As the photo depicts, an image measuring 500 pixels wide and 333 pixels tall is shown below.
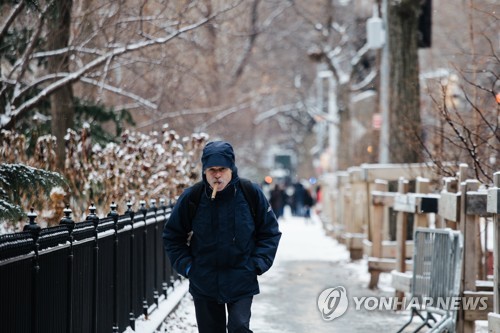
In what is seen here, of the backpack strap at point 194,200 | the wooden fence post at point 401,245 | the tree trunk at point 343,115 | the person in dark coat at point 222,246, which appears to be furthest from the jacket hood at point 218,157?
the tree trunk at point 343,115

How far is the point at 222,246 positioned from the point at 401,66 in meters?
14.6

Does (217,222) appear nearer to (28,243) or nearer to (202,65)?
(28,243)

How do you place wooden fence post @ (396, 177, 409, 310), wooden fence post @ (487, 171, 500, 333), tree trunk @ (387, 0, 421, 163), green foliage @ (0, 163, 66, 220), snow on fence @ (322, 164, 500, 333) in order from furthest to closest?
tree trunk @ (387, 0, 421, 163) < wooden fence post @ (396, 177, 409, 310) < snow on fence @ (322, 164, 500, 333) < green foliage @ (0, 163, 66, 220) < wooden fence post @ (487, 171, 500, 333)

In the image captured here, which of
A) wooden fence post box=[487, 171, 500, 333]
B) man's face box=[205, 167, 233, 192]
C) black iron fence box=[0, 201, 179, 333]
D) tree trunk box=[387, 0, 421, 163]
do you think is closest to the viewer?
black iron fence box=[0, 201, 179, 333]

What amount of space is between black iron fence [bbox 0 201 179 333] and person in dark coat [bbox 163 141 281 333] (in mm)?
803

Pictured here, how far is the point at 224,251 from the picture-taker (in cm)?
765

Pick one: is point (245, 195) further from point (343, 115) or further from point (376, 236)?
point (343, 115)

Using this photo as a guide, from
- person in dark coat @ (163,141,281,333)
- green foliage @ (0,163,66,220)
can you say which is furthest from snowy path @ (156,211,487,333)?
person in dark coat @ (163,141,281,333)

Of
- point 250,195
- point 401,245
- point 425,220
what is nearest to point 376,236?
point 401,245

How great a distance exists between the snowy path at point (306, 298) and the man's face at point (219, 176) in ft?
16.1

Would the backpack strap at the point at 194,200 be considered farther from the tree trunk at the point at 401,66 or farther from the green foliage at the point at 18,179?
the tree trunk at the point at 401,66

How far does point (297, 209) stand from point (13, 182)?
158ft

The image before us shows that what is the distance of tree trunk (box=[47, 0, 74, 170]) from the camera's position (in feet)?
53.6

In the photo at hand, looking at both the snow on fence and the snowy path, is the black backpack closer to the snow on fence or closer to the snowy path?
the snow on fence
